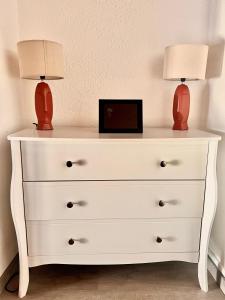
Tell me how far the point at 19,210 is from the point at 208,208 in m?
0.96

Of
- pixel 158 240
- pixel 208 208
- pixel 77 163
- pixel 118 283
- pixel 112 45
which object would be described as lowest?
pixel 118 283

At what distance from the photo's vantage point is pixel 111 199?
1.24 meters

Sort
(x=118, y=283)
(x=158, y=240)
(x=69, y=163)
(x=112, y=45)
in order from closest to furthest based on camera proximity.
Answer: (x=69, y=163) < (x=158, y=240) < (x=118, y=283) < (x=112, y=45)

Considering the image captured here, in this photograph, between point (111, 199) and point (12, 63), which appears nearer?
point (111, 199)

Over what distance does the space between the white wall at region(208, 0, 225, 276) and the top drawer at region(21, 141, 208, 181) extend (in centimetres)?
28

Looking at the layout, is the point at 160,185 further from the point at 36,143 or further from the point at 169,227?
the point at 36,143

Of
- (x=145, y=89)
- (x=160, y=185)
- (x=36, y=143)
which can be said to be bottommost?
(x=160, y=185)

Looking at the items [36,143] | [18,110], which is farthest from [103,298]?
[18,110]

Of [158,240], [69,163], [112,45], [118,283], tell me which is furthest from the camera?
[112,45]

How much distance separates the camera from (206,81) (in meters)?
1.62

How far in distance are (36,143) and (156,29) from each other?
1.06 metres

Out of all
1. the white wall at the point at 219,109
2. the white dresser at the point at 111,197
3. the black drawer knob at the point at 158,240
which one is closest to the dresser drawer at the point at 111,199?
the white dresser at the point at 111,197

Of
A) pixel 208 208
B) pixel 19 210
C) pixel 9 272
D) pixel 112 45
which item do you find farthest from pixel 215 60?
pixel 9 272

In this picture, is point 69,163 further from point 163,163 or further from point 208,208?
point 208,208
